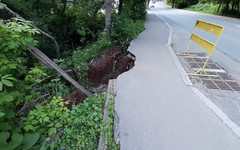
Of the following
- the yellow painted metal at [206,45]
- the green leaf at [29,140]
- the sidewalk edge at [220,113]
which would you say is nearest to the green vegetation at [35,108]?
the green leaf at [29,140]

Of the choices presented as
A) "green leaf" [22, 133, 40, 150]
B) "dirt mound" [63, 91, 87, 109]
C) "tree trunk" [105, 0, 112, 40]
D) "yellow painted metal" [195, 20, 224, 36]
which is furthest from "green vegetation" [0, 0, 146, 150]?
"yellow painted metal" [195, 20, 224, 36]

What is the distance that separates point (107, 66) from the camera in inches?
224

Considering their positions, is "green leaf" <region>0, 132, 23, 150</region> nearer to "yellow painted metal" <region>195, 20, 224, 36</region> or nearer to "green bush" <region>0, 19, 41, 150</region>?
→ "green bush" <region>0, 19, 41, 150</region>

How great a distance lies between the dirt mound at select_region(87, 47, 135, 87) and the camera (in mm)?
5355

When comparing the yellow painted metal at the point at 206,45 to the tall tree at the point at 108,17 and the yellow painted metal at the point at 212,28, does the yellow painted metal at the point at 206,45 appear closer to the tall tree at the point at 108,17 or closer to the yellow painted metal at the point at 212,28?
the yellow painted metal at the point at 212,28

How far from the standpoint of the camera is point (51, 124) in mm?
2379

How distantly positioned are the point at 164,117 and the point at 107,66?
11.1 feet

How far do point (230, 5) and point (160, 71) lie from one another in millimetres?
28581

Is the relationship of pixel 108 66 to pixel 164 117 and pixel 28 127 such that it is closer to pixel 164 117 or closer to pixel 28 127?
pixel 164 117

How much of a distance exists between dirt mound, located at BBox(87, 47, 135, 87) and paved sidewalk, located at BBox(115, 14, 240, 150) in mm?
1175

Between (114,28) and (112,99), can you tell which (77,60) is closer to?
(114,28)

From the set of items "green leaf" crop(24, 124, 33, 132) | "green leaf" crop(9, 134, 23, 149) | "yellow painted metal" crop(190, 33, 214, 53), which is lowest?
"green leaf" crop(24, 124, 33, 132)

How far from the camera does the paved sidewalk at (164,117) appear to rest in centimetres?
233

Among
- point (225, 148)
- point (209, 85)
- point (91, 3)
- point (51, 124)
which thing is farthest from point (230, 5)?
point (51, 124)
